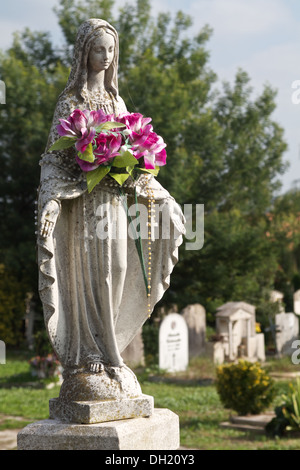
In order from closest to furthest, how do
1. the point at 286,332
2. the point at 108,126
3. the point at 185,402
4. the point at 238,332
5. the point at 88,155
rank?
the point at 88,155, the point at 108,126, the point at 185,402, the point at 238,332, the point at 286,332

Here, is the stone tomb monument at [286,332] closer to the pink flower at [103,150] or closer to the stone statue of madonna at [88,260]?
the stone statue of madonna at [88,260]

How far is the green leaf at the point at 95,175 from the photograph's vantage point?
14.2ft

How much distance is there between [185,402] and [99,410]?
7188 millimetres

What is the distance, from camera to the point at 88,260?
4.44 metres

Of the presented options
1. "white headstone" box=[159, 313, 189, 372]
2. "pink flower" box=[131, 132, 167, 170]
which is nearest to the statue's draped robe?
"pink flower" box=[131, 132, 167, 170]

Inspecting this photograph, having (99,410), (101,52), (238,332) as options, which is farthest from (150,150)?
(238,332)

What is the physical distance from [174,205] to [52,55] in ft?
61.5

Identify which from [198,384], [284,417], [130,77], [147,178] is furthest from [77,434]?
[130,77]

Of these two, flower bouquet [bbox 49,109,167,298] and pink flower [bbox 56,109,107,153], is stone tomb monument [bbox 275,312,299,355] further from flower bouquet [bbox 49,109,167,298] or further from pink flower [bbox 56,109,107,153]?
pink flower [bbox 56,109,107,153]

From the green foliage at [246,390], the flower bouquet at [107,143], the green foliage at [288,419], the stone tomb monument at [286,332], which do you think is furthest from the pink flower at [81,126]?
the stone tomb monument at [286,332]

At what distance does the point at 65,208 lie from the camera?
4.52m

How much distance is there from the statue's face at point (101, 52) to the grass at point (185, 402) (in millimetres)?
5192

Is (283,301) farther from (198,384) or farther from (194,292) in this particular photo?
(198,384)

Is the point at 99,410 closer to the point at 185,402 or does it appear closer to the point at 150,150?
the point at 150,150
